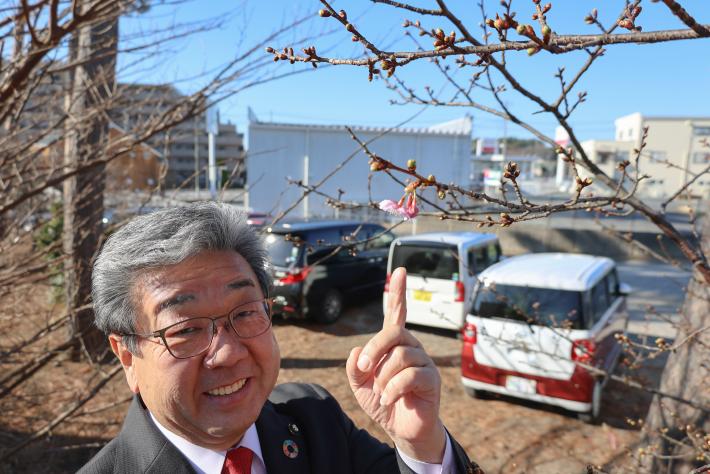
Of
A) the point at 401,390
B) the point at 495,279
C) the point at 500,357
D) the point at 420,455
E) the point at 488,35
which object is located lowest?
the point at 500,357

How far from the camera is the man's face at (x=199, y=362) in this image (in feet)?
4.36

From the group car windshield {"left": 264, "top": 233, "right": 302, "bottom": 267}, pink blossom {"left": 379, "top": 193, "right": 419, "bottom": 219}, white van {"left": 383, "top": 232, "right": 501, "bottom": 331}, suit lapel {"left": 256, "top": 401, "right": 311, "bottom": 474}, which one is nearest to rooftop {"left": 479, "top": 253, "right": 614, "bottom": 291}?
white van {"left": 383, "top": 232, "right": 501, "bottom": 331}

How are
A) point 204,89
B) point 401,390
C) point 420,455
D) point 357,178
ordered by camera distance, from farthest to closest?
point 357,178, point 204,89, point 420,455, point 401,390

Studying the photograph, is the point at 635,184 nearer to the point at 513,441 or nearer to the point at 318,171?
the point at 513,441

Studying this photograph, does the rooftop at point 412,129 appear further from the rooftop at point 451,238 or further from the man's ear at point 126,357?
the man's ear at point 126,357

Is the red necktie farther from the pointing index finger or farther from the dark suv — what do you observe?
the dark suv

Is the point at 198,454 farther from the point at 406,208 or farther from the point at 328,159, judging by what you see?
the point at 328,159

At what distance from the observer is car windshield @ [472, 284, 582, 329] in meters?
4.82

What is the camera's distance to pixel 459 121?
21219 mm

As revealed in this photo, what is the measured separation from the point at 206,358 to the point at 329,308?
6.88 metres

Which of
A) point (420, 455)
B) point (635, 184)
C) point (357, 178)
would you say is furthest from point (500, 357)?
point (357, 178)

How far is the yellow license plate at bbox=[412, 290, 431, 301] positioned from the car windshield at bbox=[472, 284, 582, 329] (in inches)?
79.5

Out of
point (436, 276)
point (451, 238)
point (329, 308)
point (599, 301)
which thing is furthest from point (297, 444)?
point (329, 308)

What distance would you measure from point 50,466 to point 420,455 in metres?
4.13
